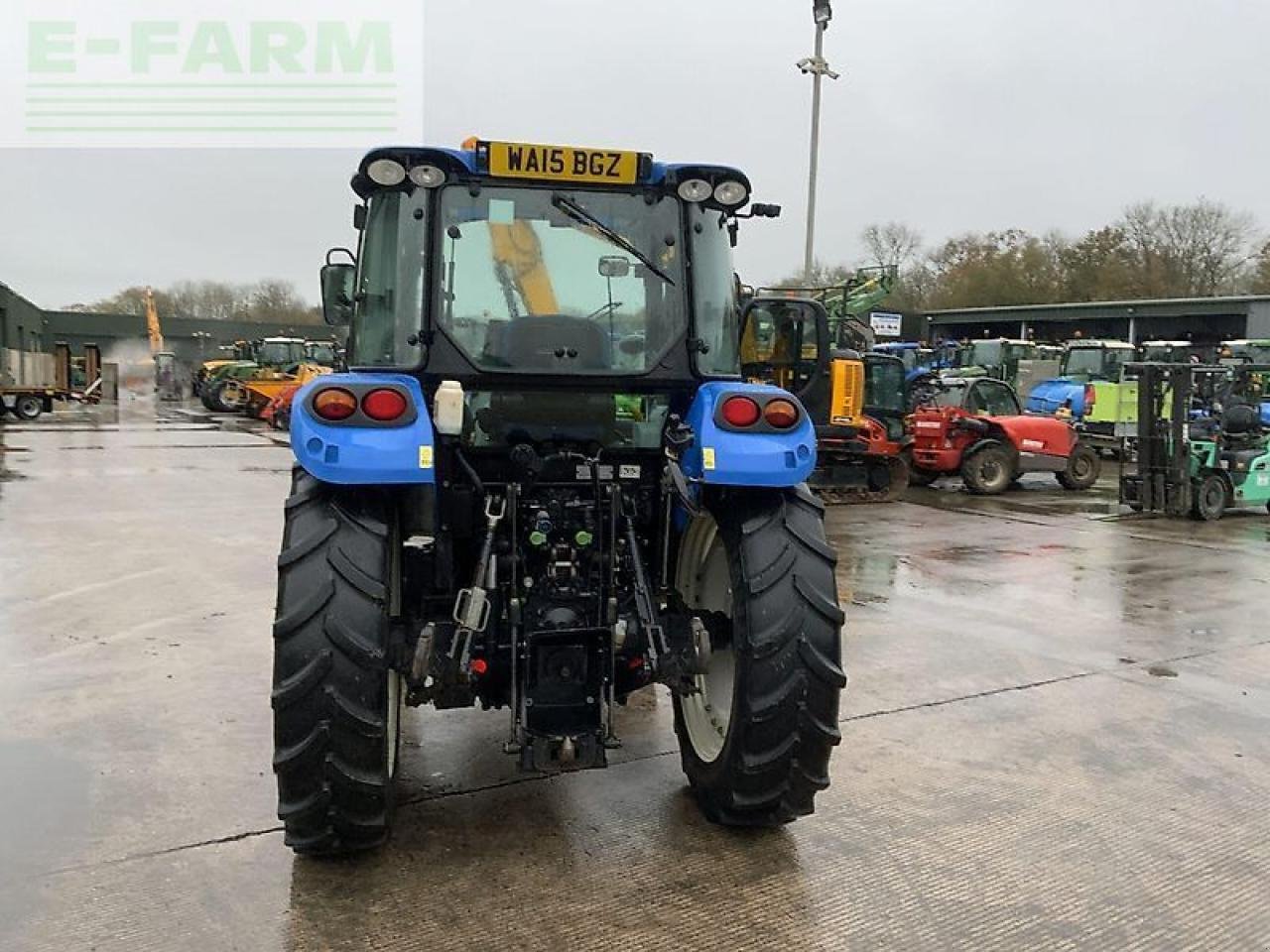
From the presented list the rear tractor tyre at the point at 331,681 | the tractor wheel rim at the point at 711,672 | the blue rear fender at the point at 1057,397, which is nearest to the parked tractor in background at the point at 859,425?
the tractor wheel rim at the point at 711,672

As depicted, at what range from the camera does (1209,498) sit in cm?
1351

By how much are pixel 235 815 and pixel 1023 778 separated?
3299 mm

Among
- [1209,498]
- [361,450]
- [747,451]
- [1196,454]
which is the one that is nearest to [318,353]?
[1196,454]

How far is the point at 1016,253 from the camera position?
56344mm

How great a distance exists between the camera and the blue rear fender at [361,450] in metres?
3.41

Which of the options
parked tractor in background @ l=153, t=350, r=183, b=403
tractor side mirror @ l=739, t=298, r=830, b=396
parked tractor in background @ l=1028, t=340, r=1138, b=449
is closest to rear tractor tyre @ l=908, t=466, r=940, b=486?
parked tractor in background @ l=1028, t=340, r=1138, b=449

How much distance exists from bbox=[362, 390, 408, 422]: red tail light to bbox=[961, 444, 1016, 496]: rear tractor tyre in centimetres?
1378

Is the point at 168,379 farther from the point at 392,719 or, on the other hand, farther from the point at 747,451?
the point at 747,451

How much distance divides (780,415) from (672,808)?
1613mm

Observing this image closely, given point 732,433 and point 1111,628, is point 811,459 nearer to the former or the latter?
point 732,433

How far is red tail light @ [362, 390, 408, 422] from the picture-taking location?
138 inches

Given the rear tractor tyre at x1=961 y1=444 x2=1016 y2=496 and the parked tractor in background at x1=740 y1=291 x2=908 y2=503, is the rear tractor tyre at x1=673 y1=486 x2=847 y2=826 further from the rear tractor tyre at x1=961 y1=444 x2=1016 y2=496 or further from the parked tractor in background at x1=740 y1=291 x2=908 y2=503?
the rear tractor tyre at x1=961 y1=444 x2=1016 y2=496

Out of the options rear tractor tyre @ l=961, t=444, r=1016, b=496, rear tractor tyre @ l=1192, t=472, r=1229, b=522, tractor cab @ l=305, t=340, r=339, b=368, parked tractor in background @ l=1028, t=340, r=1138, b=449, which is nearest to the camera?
rear tractor tyre @ l=1192, t=472, r=1229, b=522

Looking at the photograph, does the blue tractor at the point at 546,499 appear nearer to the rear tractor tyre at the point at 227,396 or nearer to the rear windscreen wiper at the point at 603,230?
the rear windscreen wiper at the point at 603,230
